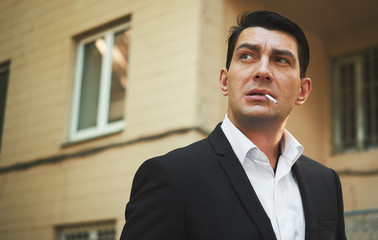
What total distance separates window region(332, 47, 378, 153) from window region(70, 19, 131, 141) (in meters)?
2.83

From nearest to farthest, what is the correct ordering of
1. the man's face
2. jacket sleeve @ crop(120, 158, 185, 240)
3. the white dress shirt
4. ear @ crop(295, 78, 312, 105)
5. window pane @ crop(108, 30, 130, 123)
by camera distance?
jacket sleeve @ crop(120, 158, 185, 240) → the white dress shirt → the man's face → ear @ crop(295, 78, 312, 105) → window pane @ crop(108, 30, 130, 123)

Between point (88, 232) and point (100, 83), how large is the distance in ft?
5.94

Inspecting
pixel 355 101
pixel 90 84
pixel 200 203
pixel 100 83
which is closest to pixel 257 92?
pixel 200 203

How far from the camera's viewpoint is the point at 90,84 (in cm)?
686

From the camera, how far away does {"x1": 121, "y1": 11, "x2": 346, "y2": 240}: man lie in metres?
1.62

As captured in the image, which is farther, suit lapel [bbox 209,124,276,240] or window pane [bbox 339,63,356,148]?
window pane [bbox 339,63,356,148]

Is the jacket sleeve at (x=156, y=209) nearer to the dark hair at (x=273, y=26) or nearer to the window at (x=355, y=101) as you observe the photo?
the dark hair at (x=273, y=26)

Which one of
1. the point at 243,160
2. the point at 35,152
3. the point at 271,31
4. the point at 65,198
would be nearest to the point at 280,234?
the point at 243,160

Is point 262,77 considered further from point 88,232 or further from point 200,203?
point 88,232

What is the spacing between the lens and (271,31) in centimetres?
200

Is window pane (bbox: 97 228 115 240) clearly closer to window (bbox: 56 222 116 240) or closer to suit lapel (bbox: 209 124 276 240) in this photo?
window (bbox: 56 222 116 240)

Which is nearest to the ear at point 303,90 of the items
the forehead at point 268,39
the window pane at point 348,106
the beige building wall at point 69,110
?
the forehead at point 268,39

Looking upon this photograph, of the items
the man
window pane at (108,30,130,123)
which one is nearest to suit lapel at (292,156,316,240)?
the man

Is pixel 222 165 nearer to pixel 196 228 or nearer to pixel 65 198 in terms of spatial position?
→ pixel 196 228
